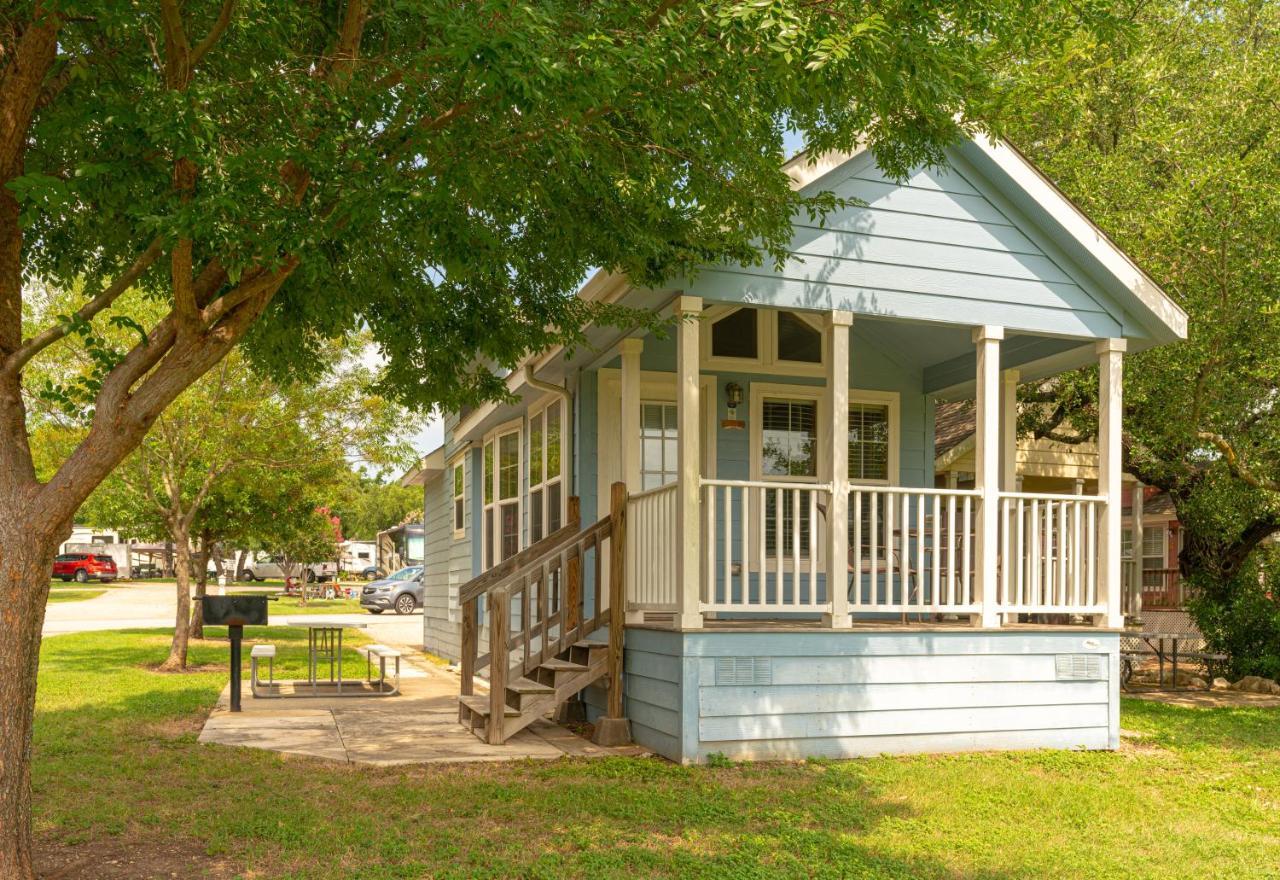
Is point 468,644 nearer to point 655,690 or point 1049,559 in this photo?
point 655,690

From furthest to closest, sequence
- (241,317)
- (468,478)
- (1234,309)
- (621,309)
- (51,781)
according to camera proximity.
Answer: (468,478), (1234,309), (621,309), (51,781), (241,317)

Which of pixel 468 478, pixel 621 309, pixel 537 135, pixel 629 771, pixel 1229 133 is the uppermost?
pixel 1229 133

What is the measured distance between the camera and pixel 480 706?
930 cm

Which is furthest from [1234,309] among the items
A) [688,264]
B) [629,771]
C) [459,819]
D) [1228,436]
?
[459,819]

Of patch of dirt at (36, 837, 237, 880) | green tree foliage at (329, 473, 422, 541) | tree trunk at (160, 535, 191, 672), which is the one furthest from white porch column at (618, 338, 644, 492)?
green tree foliage at (329, 473, 422, 541)

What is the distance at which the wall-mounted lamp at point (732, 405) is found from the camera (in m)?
10.4

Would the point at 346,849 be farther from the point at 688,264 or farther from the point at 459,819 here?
the point at 688,264

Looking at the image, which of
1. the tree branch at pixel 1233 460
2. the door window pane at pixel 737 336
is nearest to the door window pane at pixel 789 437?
the door window pane at pixel 737 336

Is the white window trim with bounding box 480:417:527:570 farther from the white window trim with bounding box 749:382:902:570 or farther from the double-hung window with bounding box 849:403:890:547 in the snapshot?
the double-hung window with bounding box 849:403:890:547

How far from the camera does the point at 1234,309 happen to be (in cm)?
1130

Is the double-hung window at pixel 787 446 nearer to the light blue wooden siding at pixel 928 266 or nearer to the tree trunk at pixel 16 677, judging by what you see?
the light blue wooden siding at pixel 928 266

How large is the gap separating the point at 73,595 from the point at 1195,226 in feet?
122

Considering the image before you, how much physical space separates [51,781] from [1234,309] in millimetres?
11342

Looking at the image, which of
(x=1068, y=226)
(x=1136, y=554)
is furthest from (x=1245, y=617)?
(x=1068, y=226)
